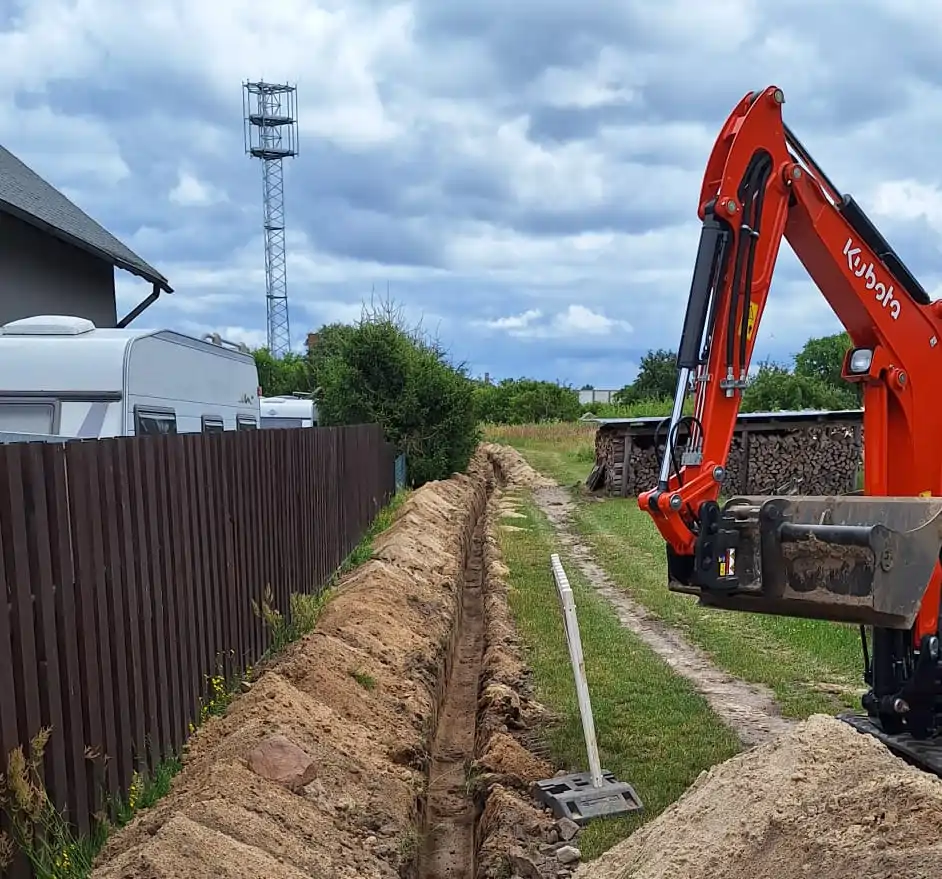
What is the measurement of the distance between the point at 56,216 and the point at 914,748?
49.2 feet

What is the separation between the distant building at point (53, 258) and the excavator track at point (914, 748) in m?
12.7

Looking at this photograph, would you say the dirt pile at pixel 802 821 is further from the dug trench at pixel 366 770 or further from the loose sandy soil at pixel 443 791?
the dug trench at pixel 366 770

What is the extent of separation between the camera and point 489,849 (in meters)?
5.43

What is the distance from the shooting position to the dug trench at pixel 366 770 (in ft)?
15.4

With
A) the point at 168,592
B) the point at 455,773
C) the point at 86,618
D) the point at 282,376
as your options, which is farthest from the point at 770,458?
the point at 282,376

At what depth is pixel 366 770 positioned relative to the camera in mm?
6234

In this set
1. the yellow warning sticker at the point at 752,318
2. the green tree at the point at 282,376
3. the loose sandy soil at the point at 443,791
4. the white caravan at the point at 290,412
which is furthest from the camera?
the green tree at the point at 282,376

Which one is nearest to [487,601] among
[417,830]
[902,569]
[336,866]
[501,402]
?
[417,830]

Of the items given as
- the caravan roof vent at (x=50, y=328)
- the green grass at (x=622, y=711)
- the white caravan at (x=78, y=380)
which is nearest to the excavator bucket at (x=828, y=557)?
the green grass at (x=622, y=711)

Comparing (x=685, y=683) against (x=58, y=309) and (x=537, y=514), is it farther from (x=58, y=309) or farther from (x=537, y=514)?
(x=537, y=514)

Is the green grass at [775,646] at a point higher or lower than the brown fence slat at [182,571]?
lower

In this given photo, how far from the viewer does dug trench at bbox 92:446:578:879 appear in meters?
4.69

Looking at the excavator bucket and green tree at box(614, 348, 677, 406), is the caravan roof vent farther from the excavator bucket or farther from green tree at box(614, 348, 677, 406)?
green tree at box(614, 348, 677, 406)

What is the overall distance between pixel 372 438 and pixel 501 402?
1997 inches
